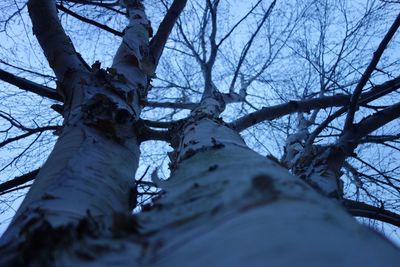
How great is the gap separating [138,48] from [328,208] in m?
1.76

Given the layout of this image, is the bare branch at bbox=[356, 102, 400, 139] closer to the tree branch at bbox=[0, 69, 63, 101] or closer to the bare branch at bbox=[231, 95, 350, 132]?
the bare branch at bbox=[231, 95, 350, 132]

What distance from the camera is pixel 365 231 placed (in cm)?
51

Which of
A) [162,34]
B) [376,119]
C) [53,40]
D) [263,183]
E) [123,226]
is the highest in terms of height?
[162,34]

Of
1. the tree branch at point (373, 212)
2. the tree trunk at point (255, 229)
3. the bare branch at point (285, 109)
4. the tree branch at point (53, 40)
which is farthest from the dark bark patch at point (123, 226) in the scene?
the bare branch at point (285, 109)

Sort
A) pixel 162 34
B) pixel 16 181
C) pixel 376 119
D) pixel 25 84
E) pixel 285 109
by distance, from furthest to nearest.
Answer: pixel 285 109
pixel 162 34
pixel 376 119
pixel 25 84
pixel 16 181

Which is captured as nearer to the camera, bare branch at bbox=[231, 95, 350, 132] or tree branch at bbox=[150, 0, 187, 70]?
tree branch at bbox=[150, 0, 187, 70]

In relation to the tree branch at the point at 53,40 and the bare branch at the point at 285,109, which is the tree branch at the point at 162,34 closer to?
the tree branch at the point at 53,40

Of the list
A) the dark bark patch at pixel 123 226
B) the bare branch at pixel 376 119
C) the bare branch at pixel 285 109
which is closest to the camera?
the dark bark patch at pixel 123 226

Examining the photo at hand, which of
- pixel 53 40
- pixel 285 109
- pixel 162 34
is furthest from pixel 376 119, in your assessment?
pixel 53 40

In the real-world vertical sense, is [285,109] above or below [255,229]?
above

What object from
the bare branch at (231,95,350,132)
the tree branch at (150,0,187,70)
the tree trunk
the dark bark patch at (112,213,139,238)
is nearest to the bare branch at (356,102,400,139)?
the bare branch at (231,95,350,132)

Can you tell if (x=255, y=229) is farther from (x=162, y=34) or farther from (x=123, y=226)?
(x=162, y=34)

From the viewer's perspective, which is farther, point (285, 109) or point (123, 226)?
point (285, 109)

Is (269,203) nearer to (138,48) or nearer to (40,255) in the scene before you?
(40,255)
